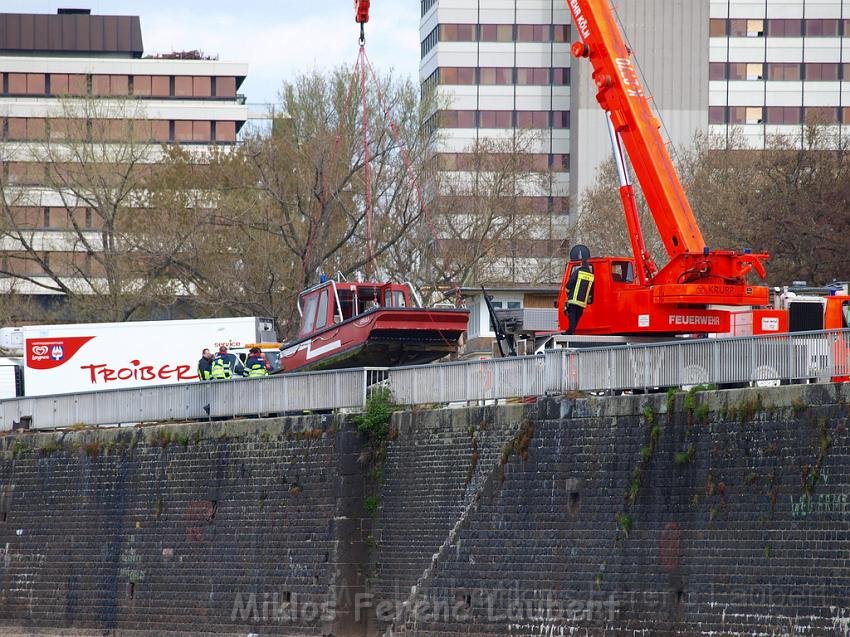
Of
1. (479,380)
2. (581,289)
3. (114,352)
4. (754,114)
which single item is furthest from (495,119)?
(479,380)

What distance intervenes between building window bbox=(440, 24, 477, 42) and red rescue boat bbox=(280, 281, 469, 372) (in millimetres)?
52028

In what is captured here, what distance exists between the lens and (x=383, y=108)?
5644 cm

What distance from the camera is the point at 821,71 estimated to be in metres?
85.1

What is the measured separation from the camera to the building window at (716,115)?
84.2 metres

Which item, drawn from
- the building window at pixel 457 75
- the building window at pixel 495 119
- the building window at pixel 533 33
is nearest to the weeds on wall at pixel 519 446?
the building window at pixel 495 119

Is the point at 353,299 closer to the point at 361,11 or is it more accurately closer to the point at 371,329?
the point at 371,329

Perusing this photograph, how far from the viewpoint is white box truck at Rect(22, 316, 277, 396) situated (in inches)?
1865

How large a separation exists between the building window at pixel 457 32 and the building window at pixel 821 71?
1677 cm

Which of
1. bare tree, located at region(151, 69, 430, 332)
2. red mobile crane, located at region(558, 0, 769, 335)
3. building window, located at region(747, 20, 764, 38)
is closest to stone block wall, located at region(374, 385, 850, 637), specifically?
red mobile crane, located at region(558, 0, 769, 335)

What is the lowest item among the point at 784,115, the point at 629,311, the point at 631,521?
the point at 631,521

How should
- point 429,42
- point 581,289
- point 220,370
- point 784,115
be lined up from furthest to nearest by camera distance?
point 429,42
point 784,115
point 220,370
point 581,289

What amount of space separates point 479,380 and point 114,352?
70.4 feet

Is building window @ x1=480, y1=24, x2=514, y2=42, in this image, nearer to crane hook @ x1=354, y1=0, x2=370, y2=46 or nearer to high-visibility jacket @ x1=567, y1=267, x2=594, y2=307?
crane hook @ x1=354, y1=0, x2=370, y2=46

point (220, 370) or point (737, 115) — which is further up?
point (737, 115)
